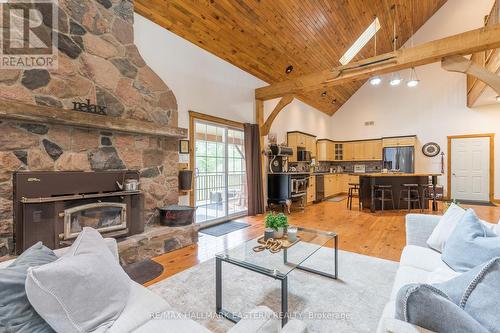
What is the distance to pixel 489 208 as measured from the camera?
5.99 meters

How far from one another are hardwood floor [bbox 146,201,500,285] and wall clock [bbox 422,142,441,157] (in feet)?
7.19

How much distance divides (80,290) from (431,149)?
961 cm

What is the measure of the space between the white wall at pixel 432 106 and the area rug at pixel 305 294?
23.2ft

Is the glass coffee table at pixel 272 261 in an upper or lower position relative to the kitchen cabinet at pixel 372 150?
lower

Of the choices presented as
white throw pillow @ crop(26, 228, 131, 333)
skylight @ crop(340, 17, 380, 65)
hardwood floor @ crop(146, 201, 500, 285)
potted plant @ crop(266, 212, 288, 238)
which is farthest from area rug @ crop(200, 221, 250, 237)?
skylight @ crop(340, 17, 380, 65)

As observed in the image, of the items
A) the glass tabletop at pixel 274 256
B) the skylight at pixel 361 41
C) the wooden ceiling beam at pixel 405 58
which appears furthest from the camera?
the skylight at pixel 361 41

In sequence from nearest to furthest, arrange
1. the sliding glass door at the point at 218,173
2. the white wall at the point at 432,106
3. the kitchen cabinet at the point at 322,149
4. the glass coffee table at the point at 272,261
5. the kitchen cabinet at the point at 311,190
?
the glass coffee table at the point at 272,261 < the sliding glass door at the point at 218,173 < the kitchen cabinet at the point at 311,190 < the white wall at the point at 432,106 < the kitchen cabinet at the point at 322,149

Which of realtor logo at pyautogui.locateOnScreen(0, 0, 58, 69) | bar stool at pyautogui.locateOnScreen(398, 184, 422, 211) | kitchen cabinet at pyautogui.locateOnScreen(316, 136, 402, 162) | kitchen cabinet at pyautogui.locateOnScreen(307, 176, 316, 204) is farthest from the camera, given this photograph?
kitchen cabinet at pyautogui.locateOnScreen(316, 136, 402, 162)

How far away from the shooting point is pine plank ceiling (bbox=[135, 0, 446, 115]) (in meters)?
3.67

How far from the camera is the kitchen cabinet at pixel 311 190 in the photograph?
6.80 metres

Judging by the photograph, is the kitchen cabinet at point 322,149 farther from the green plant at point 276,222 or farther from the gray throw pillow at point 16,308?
the gray throw pillow at point 16,308

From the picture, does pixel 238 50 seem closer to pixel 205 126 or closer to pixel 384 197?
pixel 205 126

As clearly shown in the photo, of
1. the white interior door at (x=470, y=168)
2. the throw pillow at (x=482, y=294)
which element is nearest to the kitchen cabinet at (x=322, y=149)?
the white interior door at (x=470, y=168)

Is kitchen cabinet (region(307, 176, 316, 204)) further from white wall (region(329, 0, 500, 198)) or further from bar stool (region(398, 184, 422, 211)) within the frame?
white wall (region(329, 0, 500, 198))
